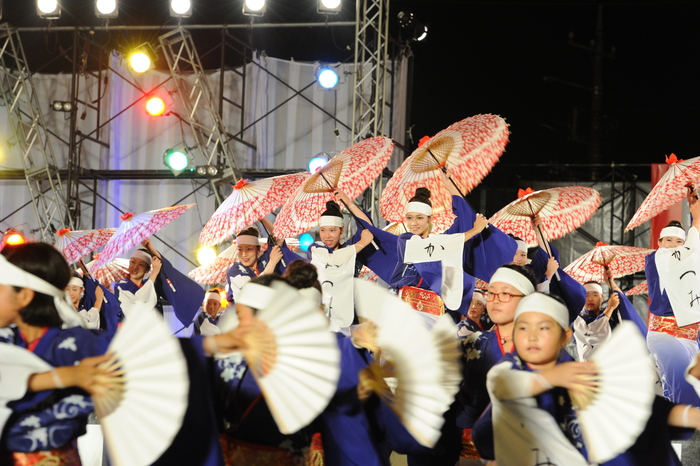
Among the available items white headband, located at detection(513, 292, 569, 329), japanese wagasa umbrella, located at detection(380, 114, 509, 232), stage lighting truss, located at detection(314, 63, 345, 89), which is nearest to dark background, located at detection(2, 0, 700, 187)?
stage lighting truss, located at detection(314, 63, 345, 89)

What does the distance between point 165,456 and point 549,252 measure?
3.65 metres

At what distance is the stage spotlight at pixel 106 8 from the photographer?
985 centimetres

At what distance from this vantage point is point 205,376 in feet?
10.2

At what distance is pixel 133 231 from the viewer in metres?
6.65

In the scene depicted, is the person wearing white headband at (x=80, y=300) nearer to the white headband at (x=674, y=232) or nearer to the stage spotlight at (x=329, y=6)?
the stage spotlight at (x=329, y=6)

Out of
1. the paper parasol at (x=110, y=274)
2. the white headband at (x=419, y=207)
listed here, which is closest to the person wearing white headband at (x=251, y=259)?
the white headband at (x=419, y=207)

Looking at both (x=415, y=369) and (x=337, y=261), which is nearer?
(x=415, y=369)

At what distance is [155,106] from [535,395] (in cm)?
→ 831

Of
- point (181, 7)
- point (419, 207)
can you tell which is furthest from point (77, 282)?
point (181, 7)

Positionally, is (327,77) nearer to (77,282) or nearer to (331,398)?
(77,282)

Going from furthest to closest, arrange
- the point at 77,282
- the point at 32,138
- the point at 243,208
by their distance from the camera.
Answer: the point at 32,138 < the point at 77,282 < the point at 243,208

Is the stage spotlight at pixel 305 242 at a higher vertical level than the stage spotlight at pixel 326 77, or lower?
lower

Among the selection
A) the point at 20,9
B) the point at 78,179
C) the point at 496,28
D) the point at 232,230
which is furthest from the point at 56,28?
the point at 496,28

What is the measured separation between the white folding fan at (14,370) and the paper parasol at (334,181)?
149 inches
